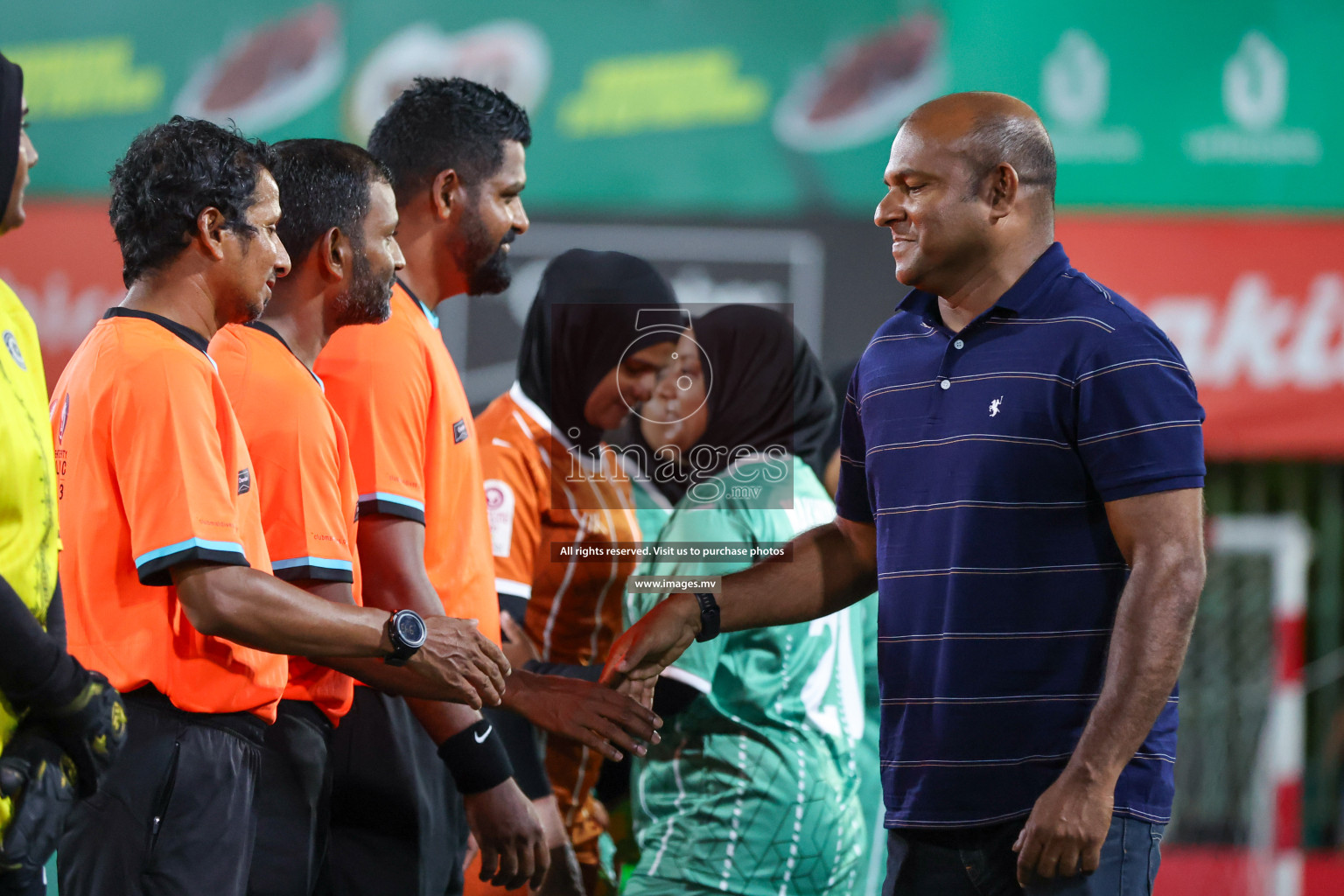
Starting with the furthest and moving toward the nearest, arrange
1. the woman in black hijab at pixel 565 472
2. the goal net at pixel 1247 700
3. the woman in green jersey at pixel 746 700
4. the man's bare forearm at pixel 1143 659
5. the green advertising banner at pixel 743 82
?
the goal net at pixel 1247 700 → the green advertising banner at pixel 743 82 → the woman in black hijab at pixel 565 472 → the woman in green jersey at pixel 746 700 → the man's bare forearm at pixel 1143 659

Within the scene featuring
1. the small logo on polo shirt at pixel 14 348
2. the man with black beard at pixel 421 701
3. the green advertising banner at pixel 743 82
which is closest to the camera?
the small logo on polo shirt at pixel 14 348

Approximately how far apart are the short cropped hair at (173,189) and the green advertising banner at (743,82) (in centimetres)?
456

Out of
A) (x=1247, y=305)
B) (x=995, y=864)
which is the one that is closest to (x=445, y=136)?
(x=995, y=864)

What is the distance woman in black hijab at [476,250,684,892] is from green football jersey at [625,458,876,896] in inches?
8.6

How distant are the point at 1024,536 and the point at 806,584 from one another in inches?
19.7

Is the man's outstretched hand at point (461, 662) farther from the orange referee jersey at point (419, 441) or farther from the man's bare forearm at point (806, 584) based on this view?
the man's bare forearm at point (806, 584)

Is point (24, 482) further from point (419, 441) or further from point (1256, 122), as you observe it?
point (1256, 122)

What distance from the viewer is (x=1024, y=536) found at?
206 cm

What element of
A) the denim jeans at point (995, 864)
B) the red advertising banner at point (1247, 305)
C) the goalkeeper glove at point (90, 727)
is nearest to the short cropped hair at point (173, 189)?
the goalkeeper glove at point (90, 727)

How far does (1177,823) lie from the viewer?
25.3 feet

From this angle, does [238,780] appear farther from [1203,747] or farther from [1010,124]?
[1203,747]

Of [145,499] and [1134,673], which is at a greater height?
[145,499]

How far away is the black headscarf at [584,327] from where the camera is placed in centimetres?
267

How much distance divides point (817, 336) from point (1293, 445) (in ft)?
8.03
